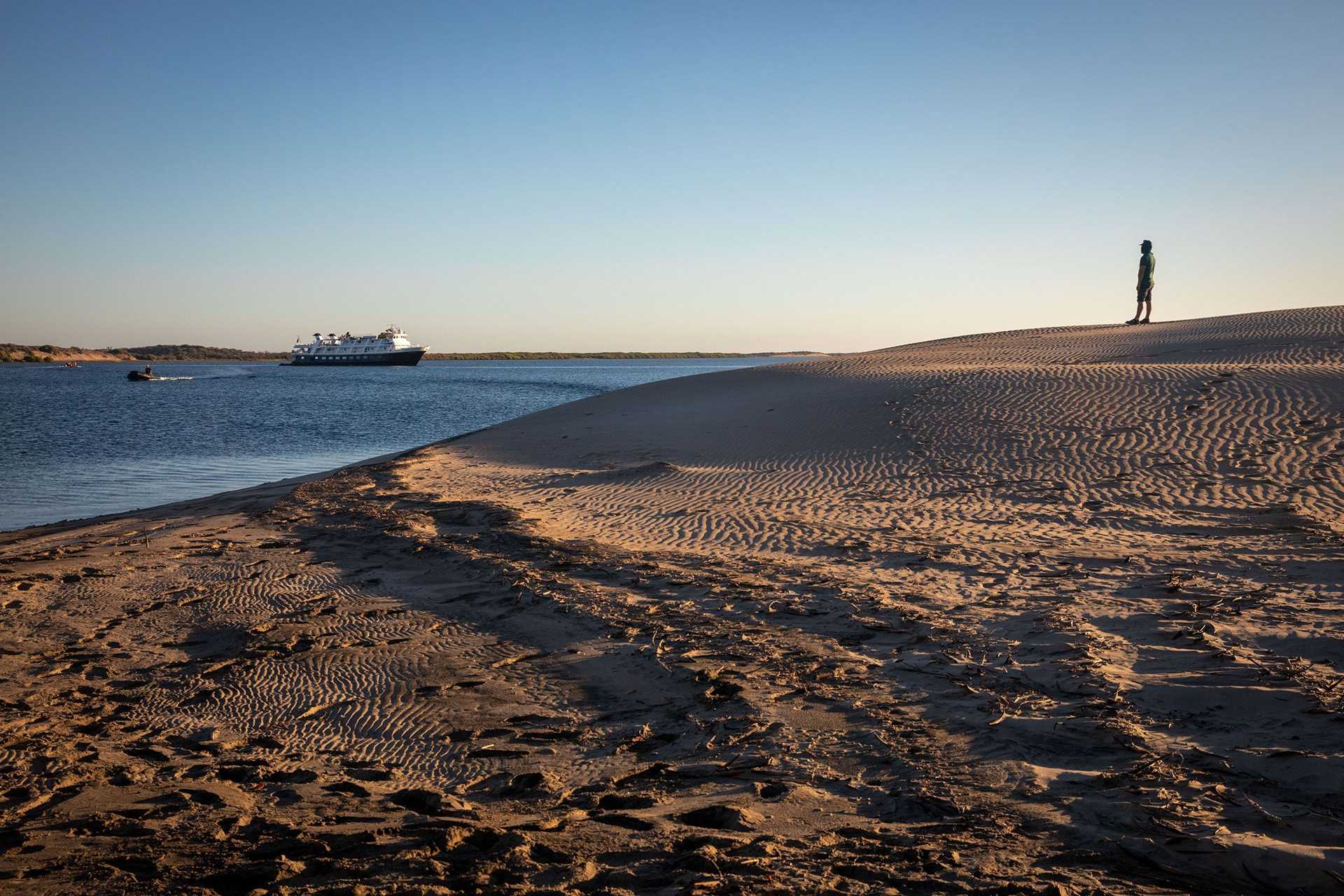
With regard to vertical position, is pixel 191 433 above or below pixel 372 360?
below

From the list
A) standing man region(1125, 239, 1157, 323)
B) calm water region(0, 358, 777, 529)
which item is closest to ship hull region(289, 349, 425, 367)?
calm water region(0, 358, 777, 529)

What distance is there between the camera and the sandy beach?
10.6 feet

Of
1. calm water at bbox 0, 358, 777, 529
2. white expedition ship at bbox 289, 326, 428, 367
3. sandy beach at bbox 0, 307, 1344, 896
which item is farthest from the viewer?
white expedition ship at bbox 289, 326, 428, 367

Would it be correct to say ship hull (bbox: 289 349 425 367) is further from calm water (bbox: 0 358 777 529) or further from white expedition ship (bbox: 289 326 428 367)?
calm water (bbox: 0 358 777 529)

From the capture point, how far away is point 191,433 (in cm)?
2745

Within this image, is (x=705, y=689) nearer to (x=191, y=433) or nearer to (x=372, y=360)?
(x=191, y=433)

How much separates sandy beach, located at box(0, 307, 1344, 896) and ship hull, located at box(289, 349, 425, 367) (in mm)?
90637

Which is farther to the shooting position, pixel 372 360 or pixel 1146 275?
pixel 372 360

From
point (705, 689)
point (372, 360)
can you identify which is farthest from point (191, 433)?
point (372, 360)

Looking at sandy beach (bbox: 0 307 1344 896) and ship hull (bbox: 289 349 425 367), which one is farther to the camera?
ship hull (bbox: 289 349 425 367)

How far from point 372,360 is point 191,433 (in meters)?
76.9

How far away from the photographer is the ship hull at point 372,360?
98938 millimetres

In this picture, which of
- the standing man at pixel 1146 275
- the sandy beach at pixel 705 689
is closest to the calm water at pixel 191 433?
the sandy beach at pixel 705 689

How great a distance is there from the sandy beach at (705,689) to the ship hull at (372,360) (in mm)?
90637
